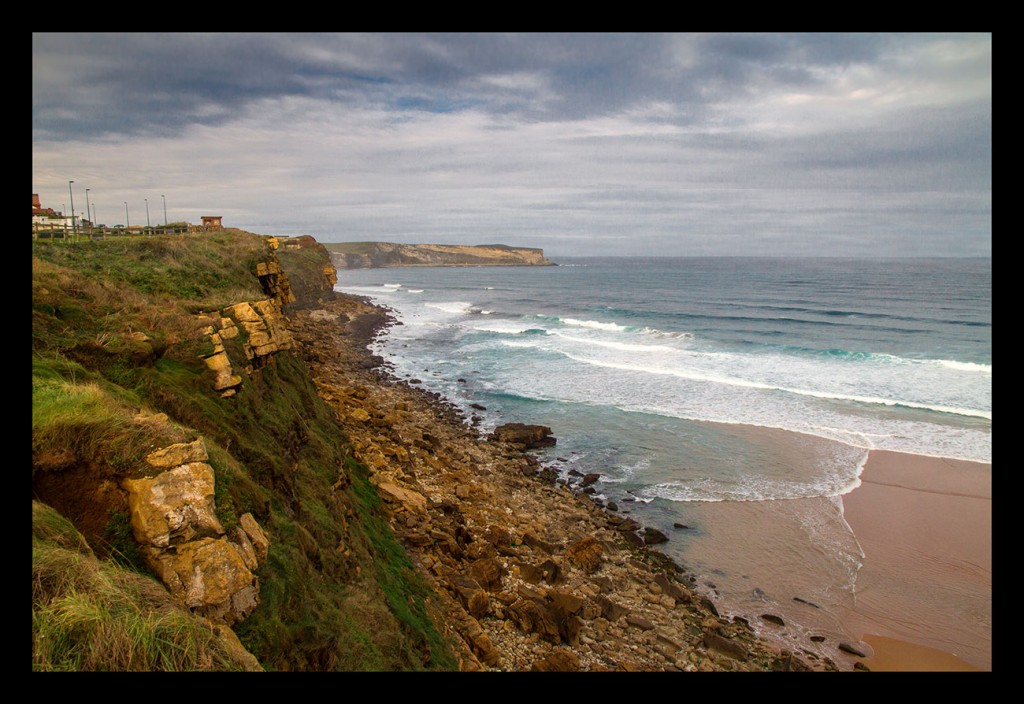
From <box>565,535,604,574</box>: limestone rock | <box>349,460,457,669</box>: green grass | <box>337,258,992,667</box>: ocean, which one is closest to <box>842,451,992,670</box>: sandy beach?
→ <box>337,258,992,667</box>: ocean

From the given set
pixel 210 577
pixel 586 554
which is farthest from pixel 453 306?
pixel 210 577

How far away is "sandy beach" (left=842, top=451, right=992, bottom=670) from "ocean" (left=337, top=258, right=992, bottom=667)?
0.46m

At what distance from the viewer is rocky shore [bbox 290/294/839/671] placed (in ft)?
33.2

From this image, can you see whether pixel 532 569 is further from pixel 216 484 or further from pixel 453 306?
pixel 453 306

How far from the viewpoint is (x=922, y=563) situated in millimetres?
13625

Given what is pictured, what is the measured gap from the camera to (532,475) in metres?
18.6

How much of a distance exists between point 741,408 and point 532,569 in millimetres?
16817

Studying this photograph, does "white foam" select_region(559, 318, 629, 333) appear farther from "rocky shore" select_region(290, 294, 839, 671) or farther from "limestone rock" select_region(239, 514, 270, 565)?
"limestone rock" select_region(239, 514, 270, 565)

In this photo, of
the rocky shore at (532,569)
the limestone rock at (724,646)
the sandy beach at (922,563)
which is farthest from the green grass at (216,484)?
the sandy beach at (922,563)

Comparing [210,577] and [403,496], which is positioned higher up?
[210,577]

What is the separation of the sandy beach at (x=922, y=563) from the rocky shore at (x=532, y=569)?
235cm

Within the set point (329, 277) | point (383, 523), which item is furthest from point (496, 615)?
point (329, 277)

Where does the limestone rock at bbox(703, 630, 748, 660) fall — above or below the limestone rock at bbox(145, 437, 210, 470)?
below
